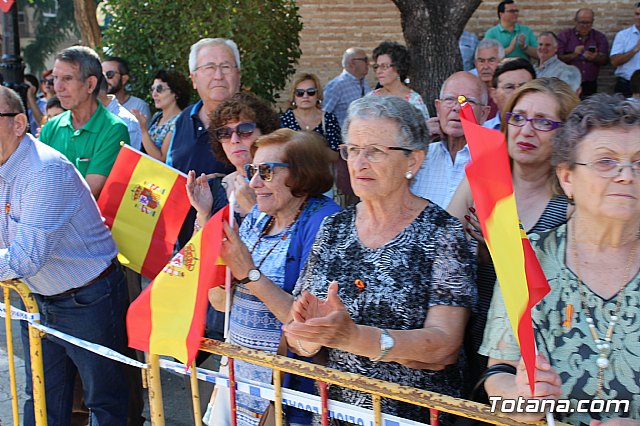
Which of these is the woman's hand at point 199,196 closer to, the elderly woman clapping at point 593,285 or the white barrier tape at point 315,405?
the white barrier tape at point 315,405

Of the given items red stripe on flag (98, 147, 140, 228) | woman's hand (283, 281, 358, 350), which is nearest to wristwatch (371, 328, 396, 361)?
woman's hand (283, 281, 358, 350)

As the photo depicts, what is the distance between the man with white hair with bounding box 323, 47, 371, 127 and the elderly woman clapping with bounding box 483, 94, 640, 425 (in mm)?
6879

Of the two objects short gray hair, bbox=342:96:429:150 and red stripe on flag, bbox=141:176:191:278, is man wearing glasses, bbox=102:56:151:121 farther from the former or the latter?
short gray hair, bbox=342:96:429:150

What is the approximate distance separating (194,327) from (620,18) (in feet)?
34.9

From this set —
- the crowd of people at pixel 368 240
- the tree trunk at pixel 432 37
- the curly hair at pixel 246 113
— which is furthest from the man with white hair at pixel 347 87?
the curly hair at pixel 246 113

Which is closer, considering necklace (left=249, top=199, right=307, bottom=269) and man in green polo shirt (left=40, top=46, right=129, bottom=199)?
necklace (left=249, top=199, right=307, bottom=269)

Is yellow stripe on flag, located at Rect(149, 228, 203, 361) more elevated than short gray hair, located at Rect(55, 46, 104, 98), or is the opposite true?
short gray hair, located at Rect(55, 46, 104, 98)

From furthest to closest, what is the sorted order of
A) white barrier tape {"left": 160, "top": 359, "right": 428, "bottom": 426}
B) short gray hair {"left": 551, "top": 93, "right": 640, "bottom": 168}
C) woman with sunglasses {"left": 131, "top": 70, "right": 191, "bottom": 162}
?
1. woman with sunglasses {"left": 131, "top": 70, "right": 191, "bottom": 162}
2. white barrier tape {"left": 160, "top": 359, "right": 428, "bottom": 426}
3. short gray hair {"left": 551, "top": 93, "right": 640, "bottom": 168}

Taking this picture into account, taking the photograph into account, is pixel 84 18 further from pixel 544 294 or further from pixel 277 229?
pixel 544 294

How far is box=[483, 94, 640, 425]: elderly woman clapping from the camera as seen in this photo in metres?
2.29

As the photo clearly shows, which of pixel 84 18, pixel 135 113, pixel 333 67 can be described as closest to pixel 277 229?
pixel 135 113

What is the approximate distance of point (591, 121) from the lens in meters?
2.44

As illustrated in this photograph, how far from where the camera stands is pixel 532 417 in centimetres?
221

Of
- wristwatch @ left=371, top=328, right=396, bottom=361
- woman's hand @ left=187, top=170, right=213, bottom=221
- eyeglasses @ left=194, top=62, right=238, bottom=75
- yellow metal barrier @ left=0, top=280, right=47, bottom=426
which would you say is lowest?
yellow metal barrier @ left=0, top=280, right=47, bottom=426
